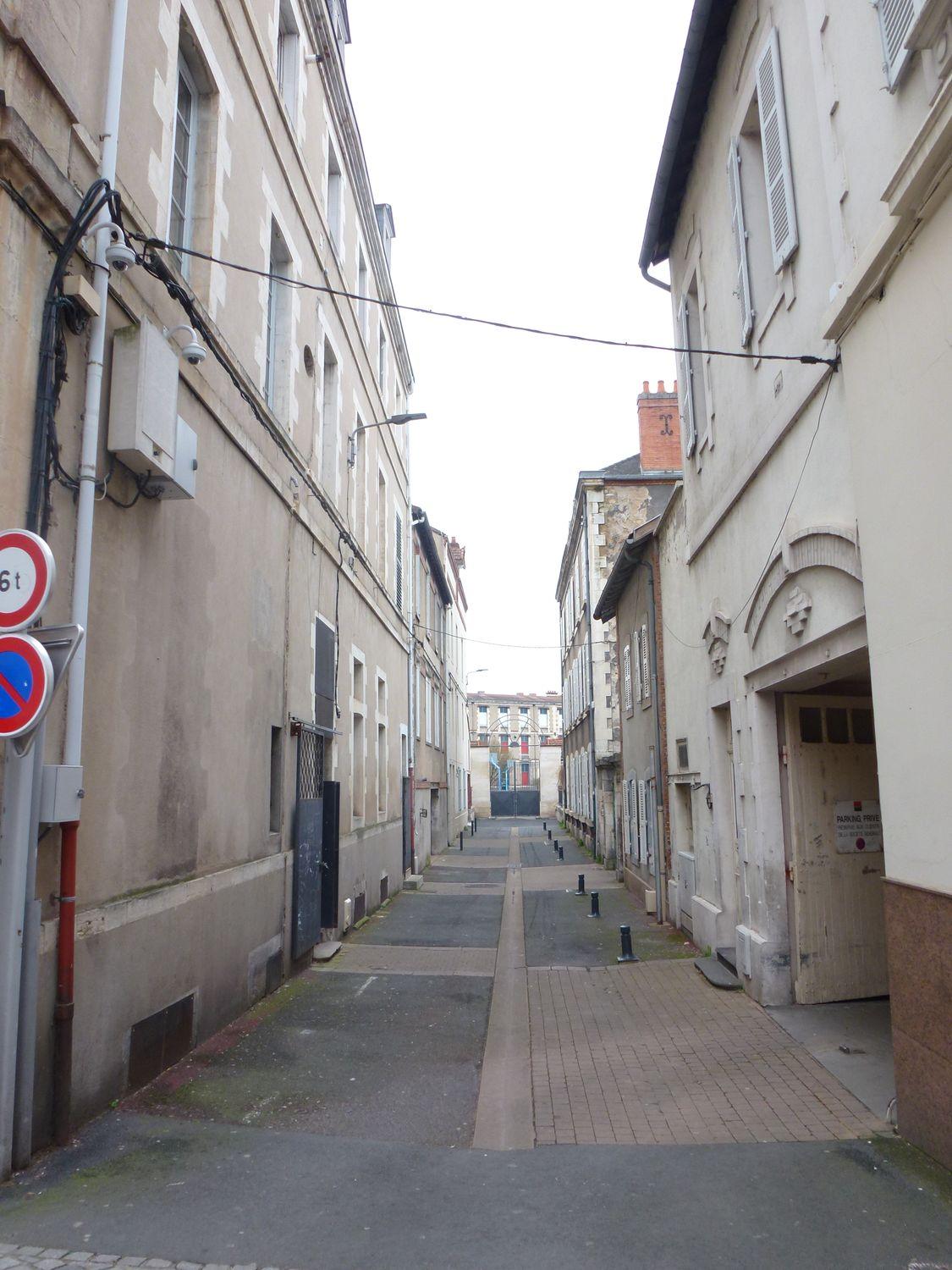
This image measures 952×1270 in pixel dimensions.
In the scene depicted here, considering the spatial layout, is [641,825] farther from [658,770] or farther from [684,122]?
[684,122]

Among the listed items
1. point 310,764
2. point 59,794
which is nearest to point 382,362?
point 310,764

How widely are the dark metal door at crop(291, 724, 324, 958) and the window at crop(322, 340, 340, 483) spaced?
3.74 meters

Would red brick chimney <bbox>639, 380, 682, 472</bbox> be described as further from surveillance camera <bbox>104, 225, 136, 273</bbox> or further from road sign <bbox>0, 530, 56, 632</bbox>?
road sign <bbox>0, 530, 56, 632</bbox>

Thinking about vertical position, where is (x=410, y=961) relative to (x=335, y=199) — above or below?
below

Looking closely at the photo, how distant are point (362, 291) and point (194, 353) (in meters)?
10.3

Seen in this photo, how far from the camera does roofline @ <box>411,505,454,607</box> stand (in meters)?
24.2

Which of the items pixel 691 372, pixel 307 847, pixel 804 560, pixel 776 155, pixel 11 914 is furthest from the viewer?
pixel 691 372

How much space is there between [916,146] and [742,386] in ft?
12.7

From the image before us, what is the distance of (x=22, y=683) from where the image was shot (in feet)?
13.8

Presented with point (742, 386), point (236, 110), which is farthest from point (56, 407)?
point (742, 386)

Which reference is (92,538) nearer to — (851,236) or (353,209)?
(851,236)

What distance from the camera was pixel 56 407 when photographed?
4996 mm

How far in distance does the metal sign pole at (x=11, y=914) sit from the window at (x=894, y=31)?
5.52 m

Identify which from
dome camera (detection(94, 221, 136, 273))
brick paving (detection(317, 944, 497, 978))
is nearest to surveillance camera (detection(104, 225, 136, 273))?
dome camera (detection(94, 221, 136, 273))
